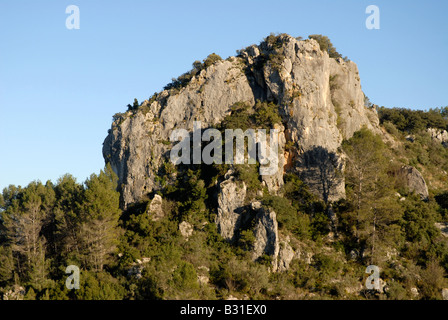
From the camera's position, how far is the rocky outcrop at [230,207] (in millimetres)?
53719

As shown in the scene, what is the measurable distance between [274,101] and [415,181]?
20.6m

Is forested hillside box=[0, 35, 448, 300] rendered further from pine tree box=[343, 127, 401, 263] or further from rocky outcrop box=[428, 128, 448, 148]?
rocky outcrop box=[428, 128, 448, 148]

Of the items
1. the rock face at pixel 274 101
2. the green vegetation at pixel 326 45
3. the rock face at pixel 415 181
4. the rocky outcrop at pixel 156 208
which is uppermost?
the green vegetation at pixel 326 45

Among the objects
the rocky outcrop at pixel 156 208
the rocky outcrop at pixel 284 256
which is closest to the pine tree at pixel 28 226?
the rocky outcrop at pixel 156 208

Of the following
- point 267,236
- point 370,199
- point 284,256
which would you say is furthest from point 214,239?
point 370,199

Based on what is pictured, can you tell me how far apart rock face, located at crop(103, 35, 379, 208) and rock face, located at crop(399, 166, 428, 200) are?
8.82 metres

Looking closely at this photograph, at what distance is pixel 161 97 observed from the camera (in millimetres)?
66750

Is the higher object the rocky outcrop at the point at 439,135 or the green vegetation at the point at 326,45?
the green vegetation at the point at 326,45

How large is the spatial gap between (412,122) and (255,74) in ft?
106

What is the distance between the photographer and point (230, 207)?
178 feet

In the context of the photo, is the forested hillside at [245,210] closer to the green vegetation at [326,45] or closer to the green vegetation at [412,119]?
the green vegetation at [326,45]

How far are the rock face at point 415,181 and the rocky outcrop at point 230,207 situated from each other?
2210 cm

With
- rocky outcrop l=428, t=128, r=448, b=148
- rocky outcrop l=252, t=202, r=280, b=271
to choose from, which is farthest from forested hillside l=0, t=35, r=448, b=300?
rocky outcrop l=428, t=128, r=448, b=148

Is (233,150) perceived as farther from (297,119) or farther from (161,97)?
(161,97)
